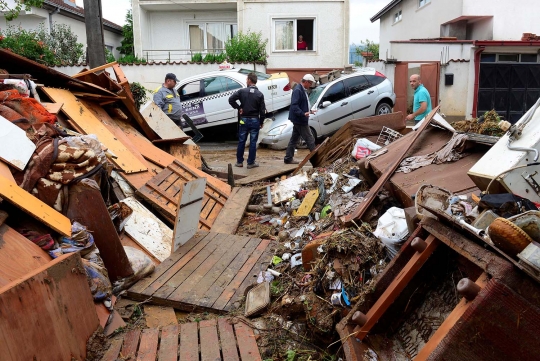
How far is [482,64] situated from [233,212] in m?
12.8

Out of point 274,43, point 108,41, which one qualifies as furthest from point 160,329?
point 108,41

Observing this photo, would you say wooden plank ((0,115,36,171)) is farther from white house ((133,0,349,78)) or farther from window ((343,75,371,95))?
white house ((133,0,349,78))

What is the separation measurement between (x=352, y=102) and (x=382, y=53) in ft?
50.0

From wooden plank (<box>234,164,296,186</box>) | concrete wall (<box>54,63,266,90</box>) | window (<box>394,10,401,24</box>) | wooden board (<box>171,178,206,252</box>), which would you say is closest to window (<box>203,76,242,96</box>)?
concrete wall (<box>54,63,266,90</box>)

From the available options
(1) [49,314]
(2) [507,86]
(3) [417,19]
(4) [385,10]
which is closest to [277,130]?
(1) [49,314]

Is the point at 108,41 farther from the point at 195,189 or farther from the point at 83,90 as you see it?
the point at 195,189

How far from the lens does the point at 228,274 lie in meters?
4.29

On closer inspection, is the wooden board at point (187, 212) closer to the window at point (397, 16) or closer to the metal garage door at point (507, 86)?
the metal garage door at point (507, 86)

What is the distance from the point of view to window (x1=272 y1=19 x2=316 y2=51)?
17.3m

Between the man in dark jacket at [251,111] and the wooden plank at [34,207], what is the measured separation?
5424mm

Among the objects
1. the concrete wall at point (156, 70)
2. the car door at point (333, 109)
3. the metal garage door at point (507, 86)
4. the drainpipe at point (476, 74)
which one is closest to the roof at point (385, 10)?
the drainpipe at point (476, 74)

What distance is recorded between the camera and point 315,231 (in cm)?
477

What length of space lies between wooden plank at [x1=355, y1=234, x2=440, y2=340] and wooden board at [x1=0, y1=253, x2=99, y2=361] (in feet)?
5.79

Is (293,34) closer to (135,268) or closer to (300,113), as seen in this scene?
(300,113)
